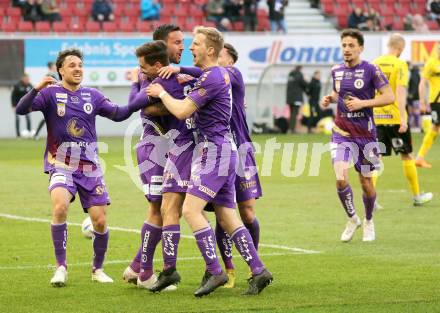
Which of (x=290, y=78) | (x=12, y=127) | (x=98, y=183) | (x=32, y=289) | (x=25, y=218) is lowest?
(x=12, y=127)

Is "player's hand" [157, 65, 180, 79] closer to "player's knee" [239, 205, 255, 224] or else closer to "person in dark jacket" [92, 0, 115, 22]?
"player's knee" [239, 205, 255, 224]

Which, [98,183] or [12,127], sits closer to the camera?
[98,183]

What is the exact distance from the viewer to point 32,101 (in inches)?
398

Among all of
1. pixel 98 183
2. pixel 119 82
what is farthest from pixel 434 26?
pixel 98 183

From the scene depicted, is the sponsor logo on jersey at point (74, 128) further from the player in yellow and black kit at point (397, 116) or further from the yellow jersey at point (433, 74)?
the yellow jersey at point (433, 74)

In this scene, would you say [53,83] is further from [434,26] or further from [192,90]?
[434,26]

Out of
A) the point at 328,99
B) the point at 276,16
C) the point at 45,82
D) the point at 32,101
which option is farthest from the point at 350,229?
the point at 276,16

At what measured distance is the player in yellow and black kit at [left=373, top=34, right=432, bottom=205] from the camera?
16047 millimetres

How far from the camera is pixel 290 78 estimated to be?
117 feet

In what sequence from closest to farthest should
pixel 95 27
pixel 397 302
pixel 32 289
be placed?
pixel 397 302 < pixel 32 289 < pixel 95 27

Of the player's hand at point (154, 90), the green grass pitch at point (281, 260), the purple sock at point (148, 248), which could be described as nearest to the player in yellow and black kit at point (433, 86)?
the green grass pitch at point (281, 260)

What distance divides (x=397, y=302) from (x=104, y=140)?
25505 mm

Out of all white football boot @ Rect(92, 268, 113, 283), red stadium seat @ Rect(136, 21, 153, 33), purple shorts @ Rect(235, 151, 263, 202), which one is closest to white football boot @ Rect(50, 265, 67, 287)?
white football boot @ Rect(92, 268, 113, 283)

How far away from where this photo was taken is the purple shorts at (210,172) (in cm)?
923
